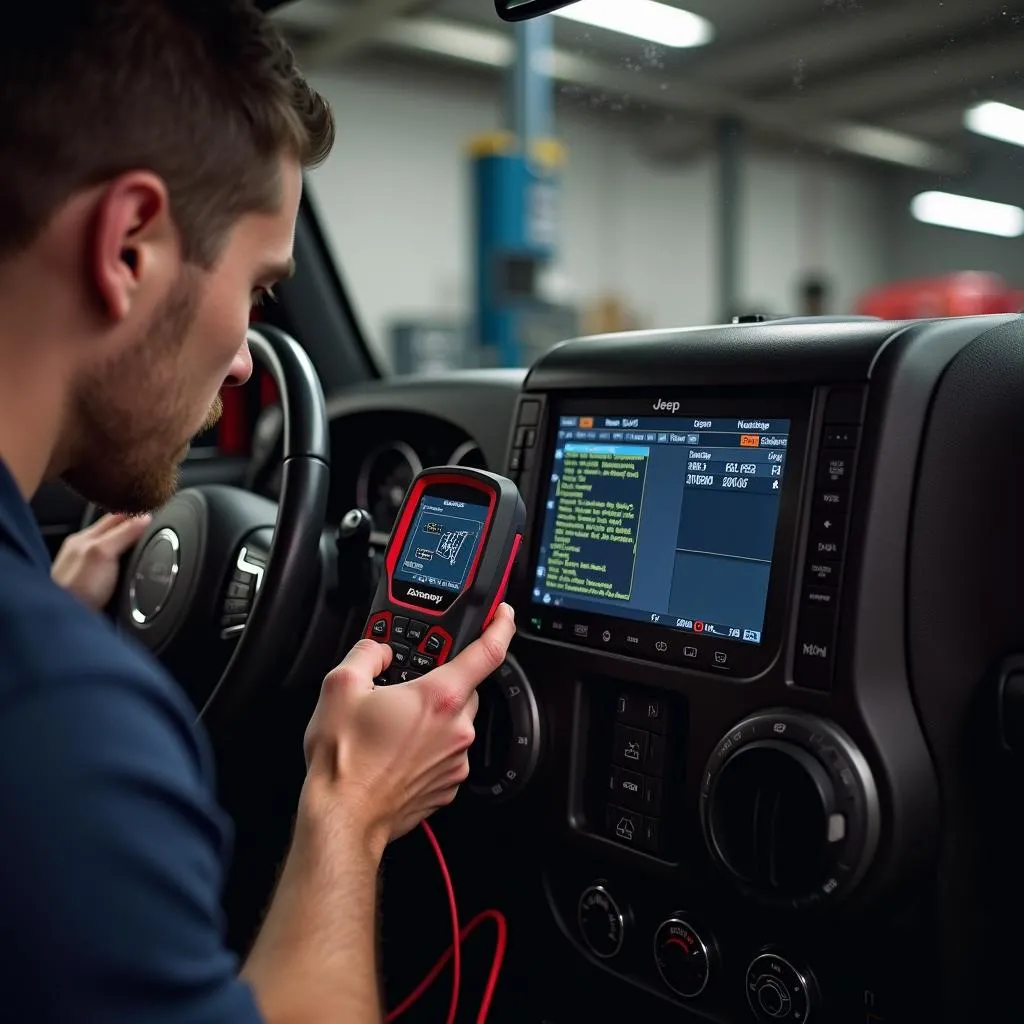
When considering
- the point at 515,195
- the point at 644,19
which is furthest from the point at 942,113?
the point at 515,195

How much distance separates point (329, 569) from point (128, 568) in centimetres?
27

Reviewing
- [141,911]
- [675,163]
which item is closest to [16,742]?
[141,911]

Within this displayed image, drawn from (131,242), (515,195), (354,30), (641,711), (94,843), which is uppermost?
(354,30)

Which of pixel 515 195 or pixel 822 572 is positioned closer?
pixel 822 572

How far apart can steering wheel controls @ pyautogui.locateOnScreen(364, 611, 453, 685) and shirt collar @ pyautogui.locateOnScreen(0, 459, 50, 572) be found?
37cm

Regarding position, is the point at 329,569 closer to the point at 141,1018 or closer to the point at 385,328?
the point at 141,1018

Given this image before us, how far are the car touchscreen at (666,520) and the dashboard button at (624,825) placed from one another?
19cm

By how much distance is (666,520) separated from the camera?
3.51 feet

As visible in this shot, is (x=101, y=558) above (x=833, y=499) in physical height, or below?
below

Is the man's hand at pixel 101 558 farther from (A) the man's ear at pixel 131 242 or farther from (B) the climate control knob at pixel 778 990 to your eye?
(B) the climate control knob at pixel 778 990

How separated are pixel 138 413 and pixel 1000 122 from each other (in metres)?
0.97

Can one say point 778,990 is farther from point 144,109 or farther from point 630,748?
point 144,109

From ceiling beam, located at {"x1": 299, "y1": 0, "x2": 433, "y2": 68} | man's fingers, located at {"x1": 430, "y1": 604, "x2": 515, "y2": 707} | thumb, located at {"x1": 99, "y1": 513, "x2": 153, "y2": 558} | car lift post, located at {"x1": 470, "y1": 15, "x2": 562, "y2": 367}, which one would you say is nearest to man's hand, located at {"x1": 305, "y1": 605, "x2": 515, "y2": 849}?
man's fingers, located at {"x1": 430, "y1": 604, "x2": 515, "y2": 707}

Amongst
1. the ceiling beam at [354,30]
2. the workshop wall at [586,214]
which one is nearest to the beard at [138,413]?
the workshop wall at [586,214]
